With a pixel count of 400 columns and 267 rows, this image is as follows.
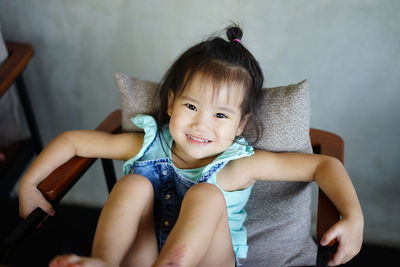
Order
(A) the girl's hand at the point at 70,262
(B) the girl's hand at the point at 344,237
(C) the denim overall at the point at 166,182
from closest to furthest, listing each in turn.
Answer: (A) the girl's hand at the point at 70,262 → (B) the girl's hand at the point at 344,237 → (C) the denim overall at the point at 166,182

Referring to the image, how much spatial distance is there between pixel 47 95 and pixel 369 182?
4.29 ft

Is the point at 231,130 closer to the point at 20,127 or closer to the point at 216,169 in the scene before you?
the point at 216,169

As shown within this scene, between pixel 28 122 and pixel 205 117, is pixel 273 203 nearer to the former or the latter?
pixel 205 117

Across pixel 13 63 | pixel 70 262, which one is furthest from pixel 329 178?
pixel 13 63

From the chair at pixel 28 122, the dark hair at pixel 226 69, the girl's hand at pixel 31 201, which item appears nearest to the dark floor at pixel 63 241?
the chair at pixel 28 122

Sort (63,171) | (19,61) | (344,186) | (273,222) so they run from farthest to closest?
(19,61), (273,222), (63,171), (344,186)

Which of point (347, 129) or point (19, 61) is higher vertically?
point (19, 61)

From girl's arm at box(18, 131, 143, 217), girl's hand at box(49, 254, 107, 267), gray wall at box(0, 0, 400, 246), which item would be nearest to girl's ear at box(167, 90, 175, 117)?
girl's arm at box(18, 131, 143, 217)

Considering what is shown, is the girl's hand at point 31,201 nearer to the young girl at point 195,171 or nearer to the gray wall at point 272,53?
the young girl at point 195,171

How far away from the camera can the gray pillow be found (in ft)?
3.74

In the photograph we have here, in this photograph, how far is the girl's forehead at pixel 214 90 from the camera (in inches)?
40.4

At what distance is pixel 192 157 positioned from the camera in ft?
3.83

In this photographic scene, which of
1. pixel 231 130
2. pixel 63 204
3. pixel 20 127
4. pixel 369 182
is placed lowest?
pixel 63 204

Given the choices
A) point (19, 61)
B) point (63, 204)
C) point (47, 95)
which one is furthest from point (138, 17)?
point (63, 204)
